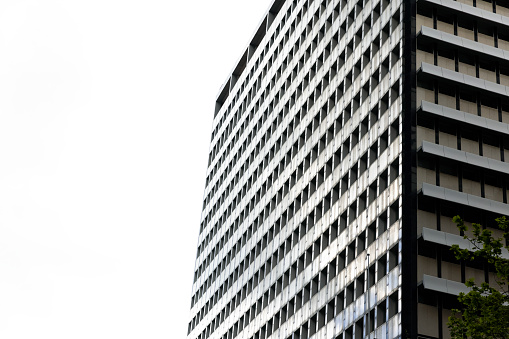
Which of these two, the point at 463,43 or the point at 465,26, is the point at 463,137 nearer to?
the point at 463,43

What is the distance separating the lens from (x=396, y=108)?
80938 mm

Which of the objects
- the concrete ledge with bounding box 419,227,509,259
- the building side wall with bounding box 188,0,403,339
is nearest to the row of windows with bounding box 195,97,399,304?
the building side wall with bounding box 188,0,403,339

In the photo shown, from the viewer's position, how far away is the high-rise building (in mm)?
74750

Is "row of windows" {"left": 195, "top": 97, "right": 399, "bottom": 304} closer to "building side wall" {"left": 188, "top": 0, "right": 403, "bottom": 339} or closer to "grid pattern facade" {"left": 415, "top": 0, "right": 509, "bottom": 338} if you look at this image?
"building side wall" {"left": 188, "top": 0, "right": 403, "bottom": 339}

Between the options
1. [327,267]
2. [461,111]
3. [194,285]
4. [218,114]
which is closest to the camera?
[461,111]

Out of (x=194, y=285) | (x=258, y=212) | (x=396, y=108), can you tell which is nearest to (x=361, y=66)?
(x=396, y=108)

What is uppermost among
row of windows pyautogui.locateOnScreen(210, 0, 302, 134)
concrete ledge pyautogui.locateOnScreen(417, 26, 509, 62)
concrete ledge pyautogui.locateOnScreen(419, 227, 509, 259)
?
row of windows pyautogui.locateOnScreen(210, 0, 302, 134)

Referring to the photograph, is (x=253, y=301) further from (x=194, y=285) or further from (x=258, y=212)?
(x=194, y=285)

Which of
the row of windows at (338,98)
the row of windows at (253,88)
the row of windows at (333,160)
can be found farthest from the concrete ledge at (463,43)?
the row of windows at (253,88)

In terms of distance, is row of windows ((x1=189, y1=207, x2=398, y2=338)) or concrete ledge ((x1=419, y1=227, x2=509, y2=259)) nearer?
concrete ledge ((x1=419, y1=227, x2=509, y2=259))

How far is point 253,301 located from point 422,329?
125 ft

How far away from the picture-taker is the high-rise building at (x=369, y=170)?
245 feet

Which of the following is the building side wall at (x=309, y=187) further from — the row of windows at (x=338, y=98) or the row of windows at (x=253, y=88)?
the row of windows at (x=253, y=88)

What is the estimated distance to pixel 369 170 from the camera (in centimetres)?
8375
